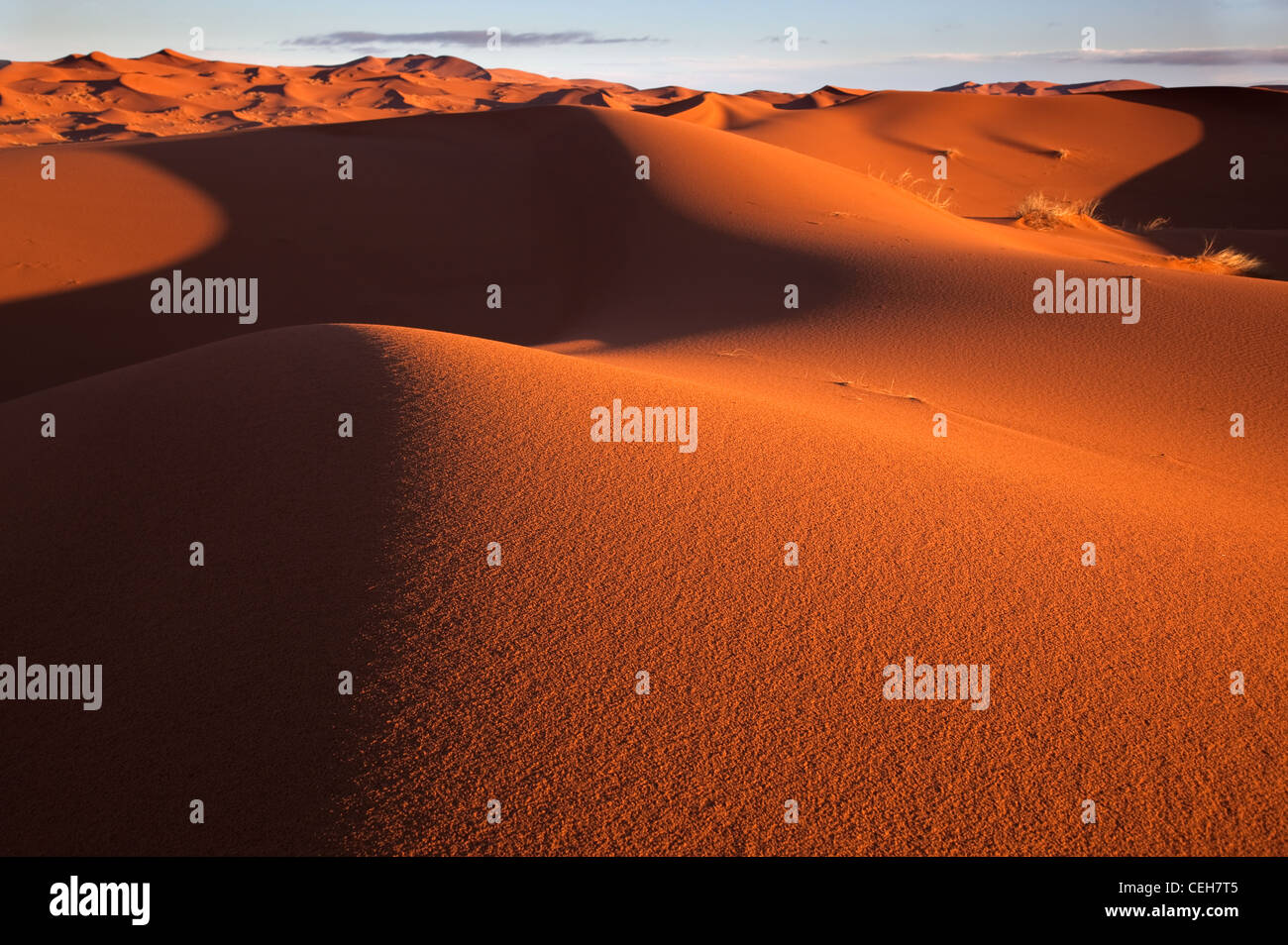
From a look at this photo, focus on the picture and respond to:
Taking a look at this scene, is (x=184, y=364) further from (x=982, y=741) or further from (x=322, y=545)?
(x=982, y=741)

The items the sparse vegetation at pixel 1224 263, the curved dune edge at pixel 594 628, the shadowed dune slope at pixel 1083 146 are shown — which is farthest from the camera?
the shadowed dune slope at pixel 1083 146

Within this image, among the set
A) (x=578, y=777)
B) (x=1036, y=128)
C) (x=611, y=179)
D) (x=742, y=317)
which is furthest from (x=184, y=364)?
(x=1036, y=128)

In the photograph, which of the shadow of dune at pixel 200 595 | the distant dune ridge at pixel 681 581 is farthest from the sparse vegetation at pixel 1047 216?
the shadow of dune at pixel 200 595

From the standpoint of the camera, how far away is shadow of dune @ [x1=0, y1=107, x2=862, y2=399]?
26.8 ft

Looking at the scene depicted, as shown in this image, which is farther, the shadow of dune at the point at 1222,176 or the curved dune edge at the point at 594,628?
the shadow of dune at the point at 1222,176

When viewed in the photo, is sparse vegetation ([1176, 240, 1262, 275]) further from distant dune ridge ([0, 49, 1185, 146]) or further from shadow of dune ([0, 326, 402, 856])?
distant dune ridge ([0, 49, 1185, 146])

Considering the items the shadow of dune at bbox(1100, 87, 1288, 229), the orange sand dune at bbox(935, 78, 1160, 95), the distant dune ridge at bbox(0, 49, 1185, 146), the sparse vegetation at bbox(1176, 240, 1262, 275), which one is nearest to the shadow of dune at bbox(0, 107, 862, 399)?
the sparse vegetation at bbox(1176, 240, 1262, 275)

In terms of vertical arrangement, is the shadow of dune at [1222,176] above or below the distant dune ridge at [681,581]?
above

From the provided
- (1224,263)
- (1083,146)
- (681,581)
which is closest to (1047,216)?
(1224,263)

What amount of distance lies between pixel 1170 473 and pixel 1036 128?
26.2m

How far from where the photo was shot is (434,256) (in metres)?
10.7

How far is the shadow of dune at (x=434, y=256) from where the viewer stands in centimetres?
817

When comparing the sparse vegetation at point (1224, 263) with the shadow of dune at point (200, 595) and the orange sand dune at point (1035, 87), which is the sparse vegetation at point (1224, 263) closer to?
the shadow of dune at point (200, 595)

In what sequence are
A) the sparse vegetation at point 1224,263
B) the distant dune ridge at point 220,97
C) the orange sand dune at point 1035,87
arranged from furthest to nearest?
the orange sand dune at point 1035,87 < the distant dune ridge at point 220,97 < the sparse vegetation at point 1224,263
